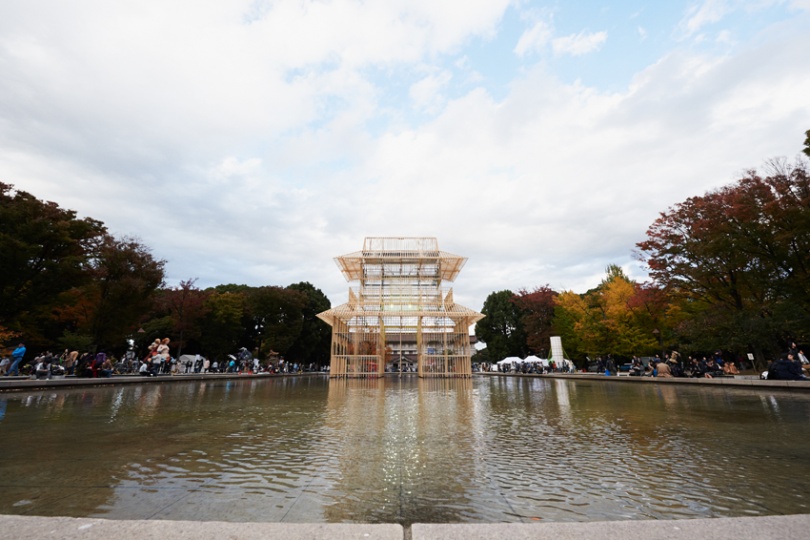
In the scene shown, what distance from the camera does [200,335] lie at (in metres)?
45.4

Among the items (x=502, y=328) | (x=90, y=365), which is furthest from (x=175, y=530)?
(x=502, y=328)

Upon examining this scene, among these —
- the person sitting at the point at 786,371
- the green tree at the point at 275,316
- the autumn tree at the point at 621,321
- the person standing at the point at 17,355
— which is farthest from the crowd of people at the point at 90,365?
the autumn tree at the point at 621,321

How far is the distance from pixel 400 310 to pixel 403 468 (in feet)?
85.1

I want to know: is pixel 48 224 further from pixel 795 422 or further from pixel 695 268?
pixel 695 268

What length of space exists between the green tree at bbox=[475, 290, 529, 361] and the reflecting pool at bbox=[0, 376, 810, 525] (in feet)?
178

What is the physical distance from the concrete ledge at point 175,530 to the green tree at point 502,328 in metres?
59.6

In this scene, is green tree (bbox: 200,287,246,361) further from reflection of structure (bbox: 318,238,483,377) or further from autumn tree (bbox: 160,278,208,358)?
reflection of structure (bbox: 318,238,483,377)

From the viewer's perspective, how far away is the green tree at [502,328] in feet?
200

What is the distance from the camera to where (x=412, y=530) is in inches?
93.3

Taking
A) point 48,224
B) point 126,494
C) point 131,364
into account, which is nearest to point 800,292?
point 126,494

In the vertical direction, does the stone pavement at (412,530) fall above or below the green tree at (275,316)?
below

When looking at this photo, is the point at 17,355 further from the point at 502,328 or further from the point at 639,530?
the point at 502,328

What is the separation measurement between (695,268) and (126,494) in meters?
28.2

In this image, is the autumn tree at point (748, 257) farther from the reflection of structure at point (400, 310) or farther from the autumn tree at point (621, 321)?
the reflection of structure at point (400, 310)
